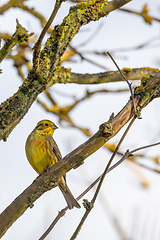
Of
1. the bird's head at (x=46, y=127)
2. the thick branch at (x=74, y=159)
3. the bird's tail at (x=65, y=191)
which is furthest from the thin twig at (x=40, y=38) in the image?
the bird's head at (x=46, y=127)

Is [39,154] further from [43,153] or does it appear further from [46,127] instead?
[46,127]

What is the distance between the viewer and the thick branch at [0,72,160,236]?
2.78 m

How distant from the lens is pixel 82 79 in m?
4.57

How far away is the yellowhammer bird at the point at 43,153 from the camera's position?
16.6 ft

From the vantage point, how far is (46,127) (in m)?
5.88

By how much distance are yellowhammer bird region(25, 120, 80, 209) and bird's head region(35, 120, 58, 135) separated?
0.9 inches

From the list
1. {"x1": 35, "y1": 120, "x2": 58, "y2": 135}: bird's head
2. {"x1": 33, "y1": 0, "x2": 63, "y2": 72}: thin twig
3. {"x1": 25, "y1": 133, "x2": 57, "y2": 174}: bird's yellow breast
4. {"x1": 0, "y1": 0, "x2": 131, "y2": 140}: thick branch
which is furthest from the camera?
{"x1": 35, "y1": 120, "x2": 58, "y2": 135}: bird's head

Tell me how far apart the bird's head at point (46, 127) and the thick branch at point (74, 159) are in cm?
262

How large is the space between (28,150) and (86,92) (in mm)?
969

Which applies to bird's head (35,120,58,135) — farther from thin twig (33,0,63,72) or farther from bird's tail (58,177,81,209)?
thin twig (33,0,63,72)

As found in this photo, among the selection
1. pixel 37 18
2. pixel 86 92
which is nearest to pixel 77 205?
pixel 86 92

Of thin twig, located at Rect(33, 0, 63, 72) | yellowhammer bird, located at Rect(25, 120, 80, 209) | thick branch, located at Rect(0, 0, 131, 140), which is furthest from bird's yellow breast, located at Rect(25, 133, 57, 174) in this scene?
thin twig, located at Rect(33, 0, 63, 72)

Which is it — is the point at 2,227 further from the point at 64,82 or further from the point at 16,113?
the point at 64,82

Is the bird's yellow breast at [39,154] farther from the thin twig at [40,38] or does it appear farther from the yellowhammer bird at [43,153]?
the thin twig at [40,38]
